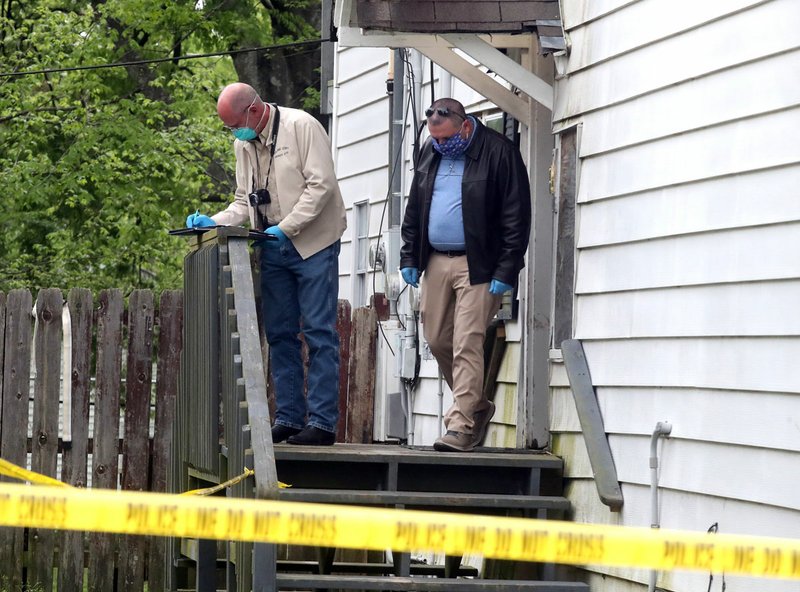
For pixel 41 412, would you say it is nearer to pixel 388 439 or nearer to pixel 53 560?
pixel 53 560

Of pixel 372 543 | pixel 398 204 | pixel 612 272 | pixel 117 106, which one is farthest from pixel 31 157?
pixel 372 543

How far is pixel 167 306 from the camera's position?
9.84 meters

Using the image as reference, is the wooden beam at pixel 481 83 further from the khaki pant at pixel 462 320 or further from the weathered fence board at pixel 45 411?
the weathered fence board at pixel 45 411

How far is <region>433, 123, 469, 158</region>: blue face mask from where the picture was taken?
306 inches

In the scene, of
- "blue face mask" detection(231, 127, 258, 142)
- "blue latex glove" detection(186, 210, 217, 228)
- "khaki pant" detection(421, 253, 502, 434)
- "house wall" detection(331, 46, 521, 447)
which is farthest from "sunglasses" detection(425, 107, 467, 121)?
"blue latex glove" detection(186, 210, 217, 228)

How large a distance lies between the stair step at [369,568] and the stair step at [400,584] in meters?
1.69

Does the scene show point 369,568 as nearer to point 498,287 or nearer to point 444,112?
point 498,287

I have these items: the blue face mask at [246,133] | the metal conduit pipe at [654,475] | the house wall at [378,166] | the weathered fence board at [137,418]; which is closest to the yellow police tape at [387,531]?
the metal conduit pipe at [654,475]

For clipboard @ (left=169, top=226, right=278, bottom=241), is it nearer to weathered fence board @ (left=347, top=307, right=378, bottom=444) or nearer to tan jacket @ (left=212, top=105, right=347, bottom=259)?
tan jacket @ (left=212, top=105, right=347, bottom=259)

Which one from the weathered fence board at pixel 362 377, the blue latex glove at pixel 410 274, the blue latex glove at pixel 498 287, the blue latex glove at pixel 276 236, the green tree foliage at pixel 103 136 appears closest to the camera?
the blue latex glove at pixel 276 236

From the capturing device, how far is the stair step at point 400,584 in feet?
21.2

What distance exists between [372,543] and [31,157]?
54.4 ft

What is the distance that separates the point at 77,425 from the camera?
969 centimetres

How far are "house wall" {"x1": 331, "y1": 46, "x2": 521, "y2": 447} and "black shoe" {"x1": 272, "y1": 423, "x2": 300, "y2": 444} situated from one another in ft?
4.42
